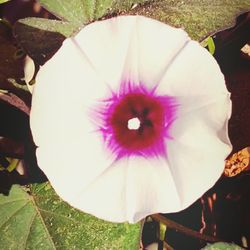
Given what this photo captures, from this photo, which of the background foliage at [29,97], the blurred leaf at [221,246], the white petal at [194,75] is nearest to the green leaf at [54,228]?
the background foliage at [29,97]

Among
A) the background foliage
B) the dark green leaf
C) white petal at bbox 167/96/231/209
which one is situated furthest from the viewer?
the dark green leaf

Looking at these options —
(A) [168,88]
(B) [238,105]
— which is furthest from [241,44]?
(A) [168,88]

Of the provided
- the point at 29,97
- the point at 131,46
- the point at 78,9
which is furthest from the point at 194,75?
the point at 29,97

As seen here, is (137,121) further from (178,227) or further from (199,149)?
(178,227)

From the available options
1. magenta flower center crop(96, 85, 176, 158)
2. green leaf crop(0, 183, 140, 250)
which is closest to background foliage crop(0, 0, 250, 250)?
green leaf crop(0, 183, 140, 250)

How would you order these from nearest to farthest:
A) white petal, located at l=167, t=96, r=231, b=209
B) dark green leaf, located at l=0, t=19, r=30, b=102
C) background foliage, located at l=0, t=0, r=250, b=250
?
white petal, located at l=167, t=96, r=231, b=209
background foliage, located at l=0, t=0, r=250, b=250
dark green leaf, located at l=0, t=19, r=30, b=102

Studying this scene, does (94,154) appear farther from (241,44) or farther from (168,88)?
(241,44)

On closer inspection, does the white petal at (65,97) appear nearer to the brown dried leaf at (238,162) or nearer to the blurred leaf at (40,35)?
the blurred leaf at (40,35)

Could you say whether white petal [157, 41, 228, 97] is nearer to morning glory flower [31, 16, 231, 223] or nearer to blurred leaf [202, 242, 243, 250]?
morning glory flower [31, 16, 231, 223]
